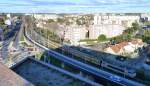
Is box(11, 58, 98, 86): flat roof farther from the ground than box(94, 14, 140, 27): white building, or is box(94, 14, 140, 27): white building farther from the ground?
box(11, 58, 98, 86): flat roof

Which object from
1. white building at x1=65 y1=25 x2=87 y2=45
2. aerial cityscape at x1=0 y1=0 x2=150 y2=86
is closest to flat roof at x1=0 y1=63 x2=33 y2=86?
aerial cityscape at x1=0 y1=0 x2=150 y2=86

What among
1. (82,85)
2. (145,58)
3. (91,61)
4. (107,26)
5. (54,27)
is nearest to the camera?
(82,85)

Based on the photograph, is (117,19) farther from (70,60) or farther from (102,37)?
(70,60)

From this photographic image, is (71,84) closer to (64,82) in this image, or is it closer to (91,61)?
(64,82)

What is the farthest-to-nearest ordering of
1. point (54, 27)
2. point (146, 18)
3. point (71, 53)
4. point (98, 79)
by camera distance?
point (146, 18) → point (54, 27) → point (71, 53) → point (98, 79)

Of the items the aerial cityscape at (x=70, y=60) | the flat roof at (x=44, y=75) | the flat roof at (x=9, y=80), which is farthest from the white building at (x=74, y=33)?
the flat roof at (x=9, y=80)

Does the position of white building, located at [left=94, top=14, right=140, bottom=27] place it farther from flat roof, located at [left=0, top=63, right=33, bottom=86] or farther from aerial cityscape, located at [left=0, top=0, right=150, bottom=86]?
flat roof, located at [left=0, top=63, right=33, bottom=86]

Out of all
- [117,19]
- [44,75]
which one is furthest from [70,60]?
[117,19]

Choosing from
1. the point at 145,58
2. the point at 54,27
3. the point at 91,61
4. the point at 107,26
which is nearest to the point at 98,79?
the point at 91,61
